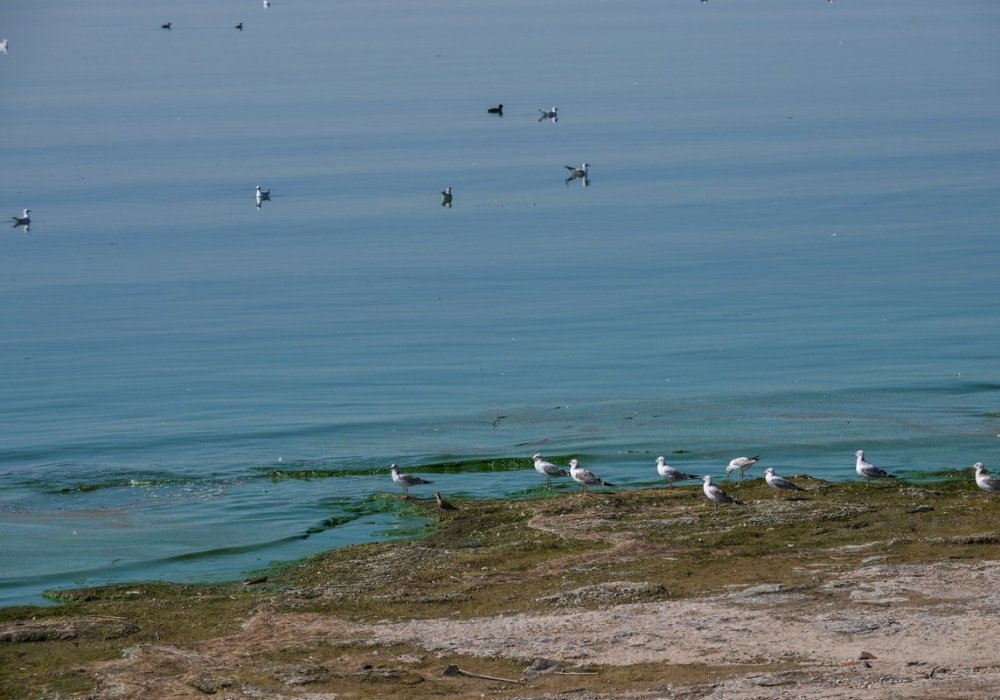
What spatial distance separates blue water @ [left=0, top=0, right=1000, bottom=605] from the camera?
76.2ft

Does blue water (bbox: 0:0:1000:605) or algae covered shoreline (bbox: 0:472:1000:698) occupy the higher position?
blue water (bbox: 0:0:1000:605)

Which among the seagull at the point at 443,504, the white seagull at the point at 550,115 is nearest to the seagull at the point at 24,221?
the white seagull at the point at 550,115

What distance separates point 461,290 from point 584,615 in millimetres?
23146

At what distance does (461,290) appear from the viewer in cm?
3734

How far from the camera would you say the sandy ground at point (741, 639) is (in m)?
12.3

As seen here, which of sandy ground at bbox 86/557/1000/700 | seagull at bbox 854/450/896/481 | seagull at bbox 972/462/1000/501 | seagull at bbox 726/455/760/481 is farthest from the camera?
seagull at bbox 726/455/760/481

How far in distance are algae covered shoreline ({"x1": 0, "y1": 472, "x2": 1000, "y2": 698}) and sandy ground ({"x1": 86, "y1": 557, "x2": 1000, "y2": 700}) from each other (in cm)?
3

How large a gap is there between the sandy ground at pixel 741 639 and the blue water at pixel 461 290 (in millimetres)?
4193

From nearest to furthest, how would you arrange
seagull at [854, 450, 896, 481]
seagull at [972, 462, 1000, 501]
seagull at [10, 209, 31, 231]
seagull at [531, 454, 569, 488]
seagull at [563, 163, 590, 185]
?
seagull at [972, 462, 1000, 501] → seagull at [854, 450, 896, 481] → seagull at [531, 454, 569, 488] → seagull at [10, 209, 31, 231] → seagull at [563, 163, 590, 185]

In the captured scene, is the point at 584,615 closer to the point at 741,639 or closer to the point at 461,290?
the point at 741,639

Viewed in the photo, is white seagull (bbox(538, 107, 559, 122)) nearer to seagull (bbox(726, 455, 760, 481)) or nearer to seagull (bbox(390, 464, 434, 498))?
seagull (bbox(390, 464, 434, 498))

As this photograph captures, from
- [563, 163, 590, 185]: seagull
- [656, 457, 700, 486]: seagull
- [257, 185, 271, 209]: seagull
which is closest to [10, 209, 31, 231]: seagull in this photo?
Result: [257, 185, 271, 209]: seagull

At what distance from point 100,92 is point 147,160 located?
76.2ft

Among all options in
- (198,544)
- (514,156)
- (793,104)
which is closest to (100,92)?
(514,156)
